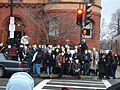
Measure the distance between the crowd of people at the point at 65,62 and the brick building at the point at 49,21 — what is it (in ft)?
30.8

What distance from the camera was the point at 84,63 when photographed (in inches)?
842

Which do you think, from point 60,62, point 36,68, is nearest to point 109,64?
point 60,62

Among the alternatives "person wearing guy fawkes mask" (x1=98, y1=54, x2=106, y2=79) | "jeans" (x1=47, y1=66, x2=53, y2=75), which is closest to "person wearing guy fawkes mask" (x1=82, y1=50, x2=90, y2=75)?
"person wearing guy fawkes mask" (x1=98, y1=54, x2=106, y2=79)

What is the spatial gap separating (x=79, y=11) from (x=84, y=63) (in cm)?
330

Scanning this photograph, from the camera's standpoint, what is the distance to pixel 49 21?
32062 mm

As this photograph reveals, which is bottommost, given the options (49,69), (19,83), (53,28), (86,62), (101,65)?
(49,69)

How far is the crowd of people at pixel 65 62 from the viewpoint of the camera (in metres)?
20.7

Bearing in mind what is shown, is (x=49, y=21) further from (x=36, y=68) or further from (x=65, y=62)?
(x=36, y=68)

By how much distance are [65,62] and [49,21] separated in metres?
11.6

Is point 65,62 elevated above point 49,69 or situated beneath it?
elevated above

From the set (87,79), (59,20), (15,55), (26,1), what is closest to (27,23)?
(26,1)

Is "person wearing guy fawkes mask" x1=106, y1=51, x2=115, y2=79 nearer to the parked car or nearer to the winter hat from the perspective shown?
the parked car

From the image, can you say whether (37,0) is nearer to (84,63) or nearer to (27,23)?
(27,23)

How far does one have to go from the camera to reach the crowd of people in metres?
20.7
